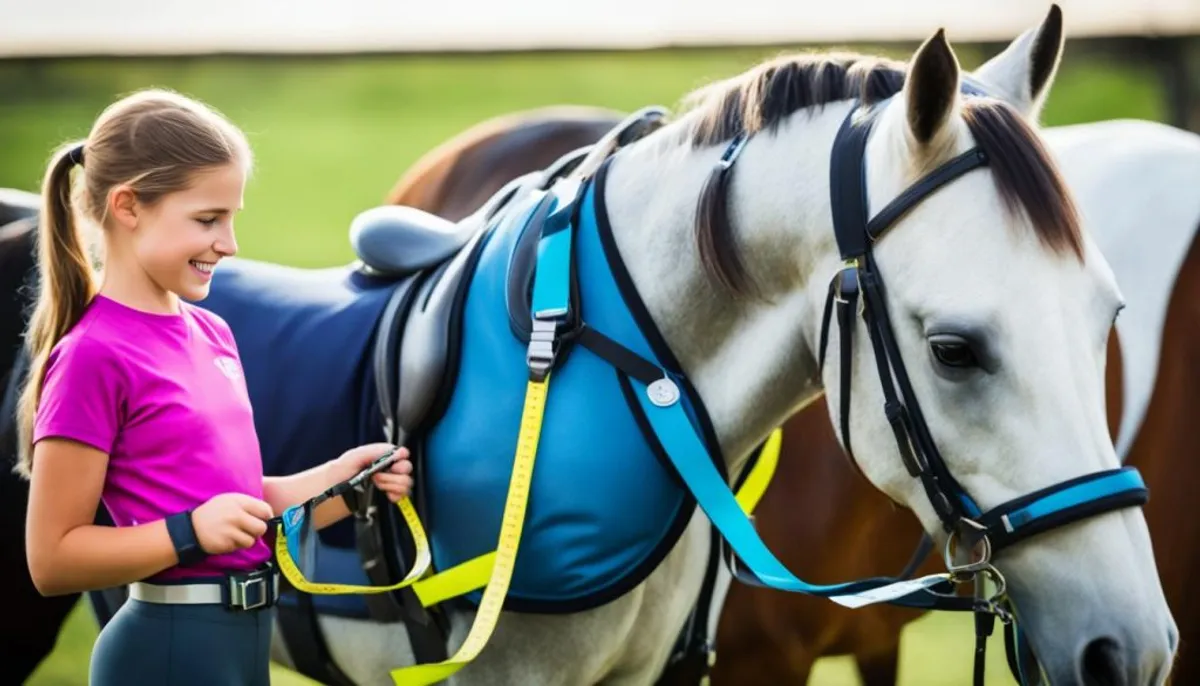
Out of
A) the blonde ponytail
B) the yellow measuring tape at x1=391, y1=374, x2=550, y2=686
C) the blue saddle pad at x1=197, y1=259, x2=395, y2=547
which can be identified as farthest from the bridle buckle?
the blonde ponytail

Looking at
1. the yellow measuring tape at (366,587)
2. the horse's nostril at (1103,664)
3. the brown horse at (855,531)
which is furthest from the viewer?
the brown horse at (855,531)

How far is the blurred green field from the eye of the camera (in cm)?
962

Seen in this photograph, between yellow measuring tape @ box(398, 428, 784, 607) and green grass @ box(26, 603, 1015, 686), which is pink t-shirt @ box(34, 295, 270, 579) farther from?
green grass @ box(26, 603, 1015, 686)

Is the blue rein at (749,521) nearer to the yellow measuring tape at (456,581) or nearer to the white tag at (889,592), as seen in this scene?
the white tag at (889,592)

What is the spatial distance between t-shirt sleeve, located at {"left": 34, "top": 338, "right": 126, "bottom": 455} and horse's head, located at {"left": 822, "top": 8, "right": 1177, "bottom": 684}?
0.88 metres

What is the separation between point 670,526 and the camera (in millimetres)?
1755

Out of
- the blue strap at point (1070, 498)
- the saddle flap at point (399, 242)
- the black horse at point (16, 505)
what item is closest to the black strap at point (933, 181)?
the blue strap at point (1070, 498)

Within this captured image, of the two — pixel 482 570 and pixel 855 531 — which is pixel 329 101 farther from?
pixel 482 570

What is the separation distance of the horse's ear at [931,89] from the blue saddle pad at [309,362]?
909mm

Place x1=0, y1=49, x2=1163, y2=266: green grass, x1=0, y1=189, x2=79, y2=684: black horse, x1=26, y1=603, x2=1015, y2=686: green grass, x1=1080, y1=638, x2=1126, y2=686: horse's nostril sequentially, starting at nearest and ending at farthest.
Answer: x1=1080, y1=638, x2=1126, y2=686: horse's nostril < x1=0, y1=189, x2=79, y2=684: black horse < x1=26, y1=603, x2=1015, y2=686: green grass < x1=0, y1=49, x2=1163, y2=266: green grass

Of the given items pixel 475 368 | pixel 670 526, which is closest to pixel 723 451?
pixel 670 526

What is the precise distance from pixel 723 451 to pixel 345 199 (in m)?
9.11

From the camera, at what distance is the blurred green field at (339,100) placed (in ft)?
31.6

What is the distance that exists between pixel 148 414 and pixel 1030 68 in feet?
4.13
